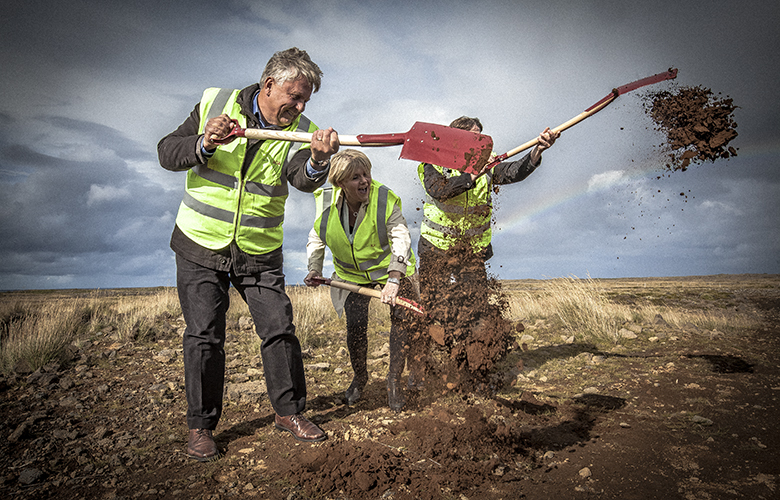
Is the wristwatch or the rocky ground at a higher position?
the wristwatch

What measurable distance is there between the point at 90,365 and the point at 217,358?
3402 millimetres

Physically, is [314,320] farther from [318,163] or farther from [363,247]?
[318,163]

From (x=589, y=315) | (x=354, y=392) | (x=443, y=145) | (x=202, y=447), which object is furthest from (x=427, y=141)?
(x=589, y=315)

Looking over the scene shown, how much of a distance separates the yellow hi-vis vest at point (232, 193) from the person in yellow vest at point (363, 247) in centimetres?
63

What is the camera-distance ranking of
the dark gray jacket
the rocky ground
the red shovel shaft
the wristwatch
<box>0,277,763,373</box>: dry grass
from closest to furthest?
the rocky ground < the dark gray jacket < the wristwatch < the red shovel shaft < <box>0,277,763,373</box>: dry grass

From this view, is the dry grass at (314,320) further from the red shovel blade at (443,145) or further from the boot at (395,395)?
the red shovel blade at (443,145)

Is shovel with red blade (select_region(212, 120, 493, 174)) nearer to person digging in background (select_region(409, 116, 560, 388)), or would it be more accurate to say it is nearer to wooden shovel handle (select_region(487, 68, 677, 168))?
wooden shovel handle (select_region(487, 68, 677, 168))

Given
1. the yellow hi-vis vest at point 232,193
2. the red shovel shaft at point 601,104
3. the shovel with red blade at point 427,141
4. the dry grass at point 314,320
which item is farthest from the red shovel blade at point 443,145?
the dry grass at point 314,320

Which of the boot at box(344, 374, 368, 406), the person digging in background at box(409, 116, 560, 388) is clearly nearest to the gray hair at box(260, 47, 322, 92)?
the person digging in background at box(409, 116, 560, 388)

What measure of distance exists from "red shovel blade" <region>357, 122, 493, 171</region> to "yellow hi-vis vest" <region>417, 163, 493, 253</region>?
0.64 m

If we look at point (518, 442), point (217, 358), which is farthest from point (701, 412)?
point (217, 358)

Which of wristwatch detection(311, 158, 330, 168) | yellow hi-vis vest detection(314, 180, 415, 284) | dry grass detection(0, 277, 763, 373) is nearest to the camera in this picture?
wristwatch detection(311, 158, 330, 168)

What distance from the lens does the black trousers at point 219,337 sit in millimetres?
2840

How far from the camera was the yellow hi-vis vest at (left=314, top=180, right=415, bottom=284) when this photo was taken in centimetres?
355
